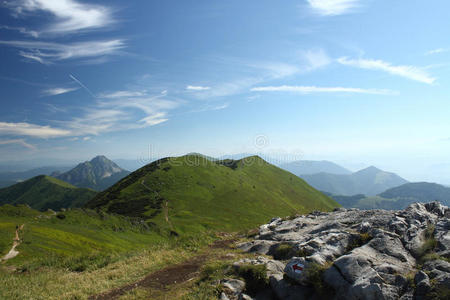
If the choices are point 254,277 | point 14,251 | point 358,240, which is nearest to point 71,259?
point 14,251

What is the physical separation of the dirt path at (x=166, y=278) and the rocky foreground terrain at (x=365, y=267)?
16.1 ft

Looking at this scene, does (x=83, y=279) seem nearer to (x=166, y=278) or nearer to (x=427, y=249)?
(x=166, y=278)

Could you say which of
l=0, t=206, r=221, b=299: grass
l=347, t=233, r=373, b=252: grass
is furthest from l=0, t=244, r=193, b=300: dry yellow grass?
l=347, t=233, r=373, b=252: grass

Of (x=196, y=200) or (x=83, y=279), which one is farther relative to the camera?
(x=196, y=200)

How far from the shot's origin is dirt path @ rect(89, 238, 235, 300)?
58.6ft

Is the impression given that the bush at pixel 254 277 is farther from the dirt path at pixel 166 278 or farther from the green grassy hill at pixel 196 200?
the green grassy hill at pixel 196 200

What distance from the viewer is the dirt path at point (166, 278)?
17.9m

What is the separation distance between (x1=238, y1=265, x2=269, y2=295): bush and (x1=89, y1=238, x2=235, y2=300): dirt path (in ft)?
16.4

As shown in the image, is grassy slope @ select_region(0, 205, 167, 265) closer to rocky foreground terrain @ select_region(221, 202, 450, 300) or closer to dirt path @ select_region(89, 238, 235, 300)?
dirt path @ select_region(89, 238, 235, 300)

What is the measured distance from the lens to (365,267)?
1468 cm

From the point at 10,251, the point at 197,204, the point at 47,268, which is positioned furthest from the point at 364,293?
the point at 197,204

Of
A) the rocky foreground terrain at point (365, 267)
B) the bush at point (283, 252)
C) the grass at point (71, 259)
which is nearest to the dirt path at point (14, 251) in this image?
the grass at point (71, 259)

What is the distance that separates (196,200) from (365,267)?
12922cm

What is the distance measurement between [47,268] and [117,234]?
4299 cm
